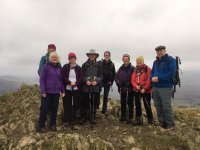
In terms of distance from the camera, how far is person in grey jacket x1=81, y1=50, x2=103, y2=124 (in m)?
13.8

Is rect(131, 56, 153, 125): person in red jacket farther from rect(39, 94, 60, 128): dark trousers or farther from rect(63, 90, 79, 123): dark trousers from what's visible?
rect(39, 94, 60, 128): dark trousers

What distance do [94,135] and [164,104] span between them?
14.4 ft

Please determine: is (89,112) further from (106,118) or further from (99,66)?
(99,66)

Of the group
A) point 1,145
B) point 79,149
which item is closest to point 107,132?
point 79,149

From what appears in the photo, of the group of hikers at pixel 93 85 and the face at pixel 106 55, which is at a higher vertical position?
the face at pixel 106 55

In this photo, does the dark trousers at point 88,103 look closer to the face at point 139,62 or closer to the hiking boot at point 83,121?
the hiking boot at point 83,121

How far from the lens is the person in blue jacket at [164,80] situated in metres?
13.0

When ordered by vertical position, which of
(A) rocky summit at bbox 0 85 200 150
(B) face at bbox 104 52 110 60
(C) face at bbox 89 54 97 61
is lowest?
(A) rocky summit at bbox 0 85 200 150

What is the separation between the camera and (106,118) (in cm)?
1587

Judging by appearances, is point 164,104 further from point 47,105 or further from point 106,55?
point 47,105

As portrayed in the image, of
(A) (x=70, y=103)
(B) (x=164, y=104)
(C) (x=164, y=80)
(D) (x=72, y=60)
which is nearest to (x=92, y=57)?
(D) (x=72, y=60)

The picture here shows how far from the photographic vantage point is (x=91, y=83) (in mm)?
13609

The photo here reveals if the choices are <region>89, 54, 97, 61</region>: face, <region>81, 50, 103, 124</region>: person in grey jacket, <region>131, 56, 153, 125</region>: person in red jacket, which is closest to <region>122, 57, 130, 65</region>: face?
<region>131, 56, 153, 125</region>: person in red jacket

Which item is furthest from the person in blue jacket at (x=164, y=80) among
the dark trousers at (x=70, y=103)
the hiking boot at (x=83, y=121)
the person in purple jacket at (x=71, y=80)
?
the dark trousers at (x=70, y=103)
